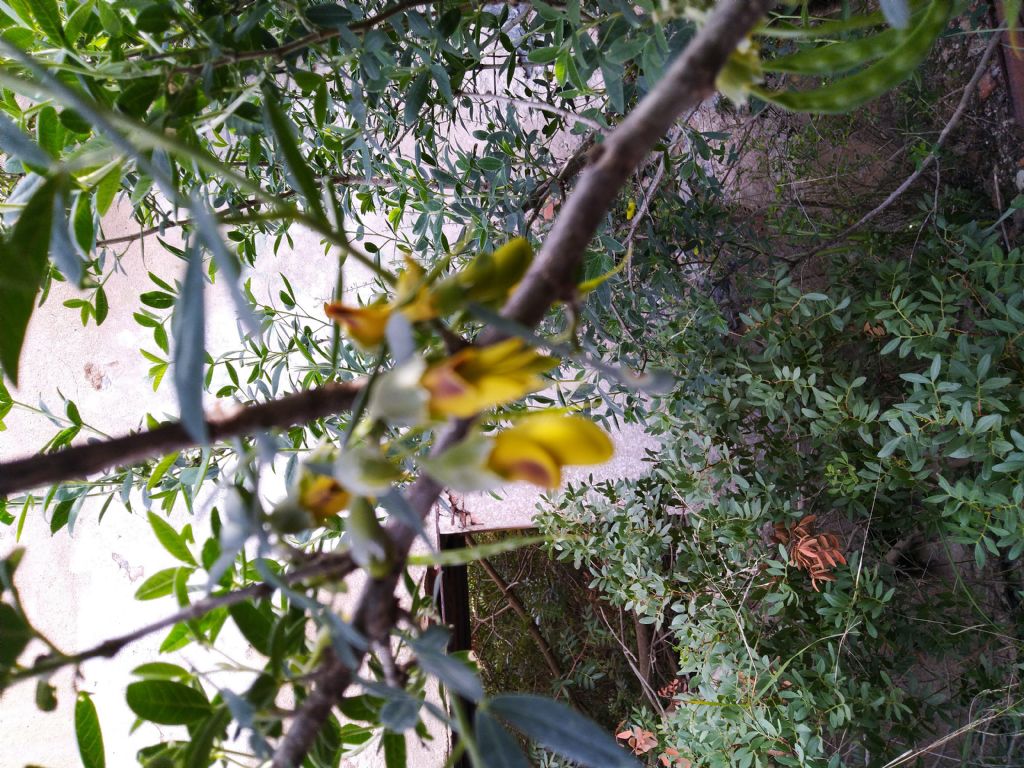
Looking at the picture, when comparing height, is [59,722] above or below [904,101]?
below

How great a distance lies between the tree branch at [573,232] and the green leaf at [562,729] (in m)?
0.06

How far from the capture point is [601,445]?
0.79ft

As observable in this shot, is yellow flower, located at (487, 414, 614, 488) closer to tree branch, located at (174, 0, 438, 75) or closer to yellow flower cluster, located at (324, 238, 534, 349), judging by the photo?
yellow flower cluster, located at (324, 238, 534, 349)

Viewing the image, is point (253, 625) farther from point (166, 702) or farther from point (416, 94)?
point (416, 94)

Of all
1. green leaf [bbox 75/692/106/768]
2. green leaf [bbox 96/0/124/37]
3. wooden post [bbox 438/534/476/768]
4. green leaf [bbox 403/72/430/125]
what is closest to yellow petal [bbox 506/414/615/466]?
green leaf [bbox 75/692/106/768]

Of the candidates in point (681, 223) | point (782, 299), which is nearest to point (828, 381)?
point (782, 299)

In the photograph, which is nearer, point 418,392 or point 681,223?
point 418,392

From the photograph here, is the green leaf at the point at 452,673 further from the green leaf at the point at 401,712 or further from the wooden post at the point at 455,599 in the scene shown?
the wooden post at the point at 455,599

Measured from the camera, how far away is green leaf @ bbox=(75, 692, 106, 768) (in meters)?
0.40

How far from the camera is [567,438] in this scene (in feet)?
0.77

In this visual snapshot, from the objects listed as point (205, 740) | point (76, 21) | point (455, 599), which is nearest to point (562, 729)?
point (205, 740)

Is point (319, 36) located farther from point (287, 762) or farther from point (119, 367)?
point (119, 367)

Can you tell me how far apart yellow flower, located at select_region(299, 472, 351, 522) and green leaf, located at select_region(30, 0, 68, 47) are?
0.46 m

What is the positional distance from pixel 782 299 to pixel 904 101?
0.67 m
